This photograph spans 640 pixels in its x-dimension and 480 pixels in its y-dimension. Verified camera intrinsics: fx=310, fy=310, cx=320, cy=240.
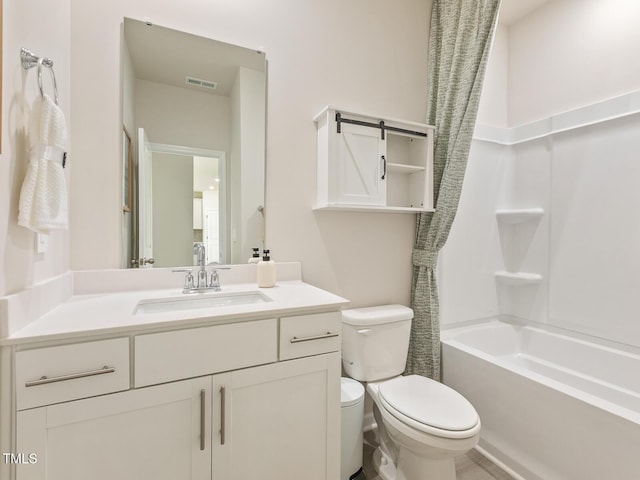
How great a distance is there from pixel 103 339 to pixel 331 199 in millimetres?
1133

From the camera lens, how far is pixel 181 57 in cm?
147

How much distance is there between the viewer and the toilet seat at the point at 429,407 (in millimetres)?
1220

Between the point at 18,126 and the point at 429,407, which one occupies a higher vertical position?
the point at 18,126

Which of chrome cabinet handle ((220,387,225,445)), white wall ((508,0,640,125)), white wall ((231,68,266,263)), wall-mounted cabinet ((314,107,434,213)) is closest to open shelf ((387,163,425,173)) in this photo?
wall-mounted cabinet ((314,107,434,213))

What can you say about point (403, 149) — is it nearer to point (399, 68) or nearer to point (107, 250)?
point (399, 68)

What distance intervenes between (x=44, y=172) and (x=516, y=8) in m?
3.02

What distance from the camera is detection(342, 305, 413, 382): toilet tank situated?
1.64 m

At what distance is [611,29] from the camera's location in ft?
6.24

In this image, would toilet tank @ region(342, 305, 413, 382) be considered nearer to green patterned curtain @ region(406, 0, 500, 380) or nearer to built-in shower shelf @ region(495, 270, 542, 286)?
green patterned curtain @ region(406, 0, 500, 380)

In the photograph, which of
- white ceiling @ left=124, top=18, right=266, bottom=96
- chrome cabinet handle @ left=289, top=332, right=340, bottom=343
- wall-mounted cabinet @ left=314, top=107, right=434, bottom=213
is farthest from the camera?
wall-mounted cabinet @ left=314, top=107, right=434, bottom=213

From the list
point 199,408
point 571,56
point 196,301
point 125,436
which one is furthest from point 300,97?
point 571,56

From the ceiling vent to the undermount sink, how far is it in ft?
3.30

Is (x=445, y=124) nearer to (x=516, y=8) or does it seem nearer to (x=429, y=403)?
(x=516, y=8)

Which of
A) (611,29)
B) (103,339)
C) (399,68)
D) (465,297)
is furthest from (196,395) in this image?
(611,29)
